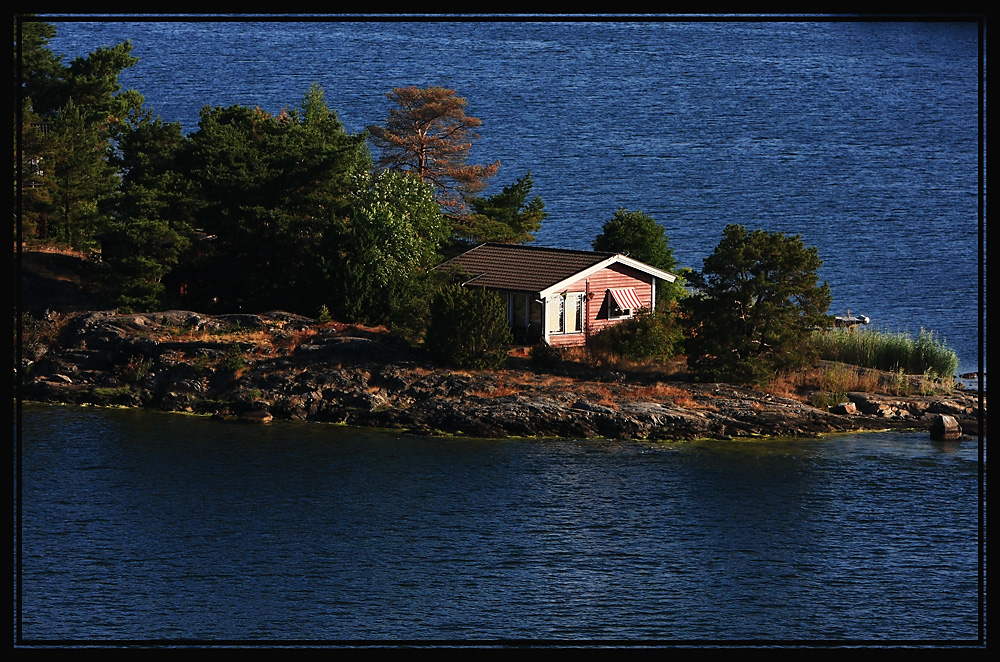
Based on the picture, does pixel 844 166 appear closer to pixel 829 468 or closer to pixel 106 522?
pixel 829 468

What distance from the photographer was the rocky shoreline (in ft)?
170

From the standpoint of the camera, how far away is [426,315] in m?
58.9

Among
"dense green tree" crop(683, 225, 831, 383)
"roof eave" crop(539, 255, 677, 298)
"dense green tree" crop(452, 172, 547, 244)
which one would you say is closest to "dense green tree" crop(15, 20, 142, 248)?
"dense green tree" crop(452, 172, 547, 244)

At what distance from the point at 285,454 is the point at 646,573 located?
55.1 feet

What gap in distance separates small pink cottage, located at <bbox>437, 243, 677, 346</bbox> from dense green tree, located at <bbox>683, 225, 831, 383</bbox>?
690cm

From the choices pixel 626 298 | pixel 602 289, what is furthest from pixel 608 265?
pixel 626 298

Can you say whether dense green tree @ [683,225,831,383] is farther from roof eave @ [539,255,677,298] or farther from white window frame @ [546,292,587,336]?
white window frame @ [546,292,587,336]

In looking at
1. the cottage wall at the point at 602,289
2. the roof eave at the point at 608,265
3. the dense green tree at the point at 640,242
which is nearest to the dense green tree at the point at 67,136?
the roof eave at the point at 608,265

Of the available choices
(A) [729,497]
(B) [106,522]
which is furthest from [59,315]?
(A) [729,497]

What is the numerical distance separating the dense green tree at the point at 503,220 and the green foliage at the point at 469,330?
1733 cm

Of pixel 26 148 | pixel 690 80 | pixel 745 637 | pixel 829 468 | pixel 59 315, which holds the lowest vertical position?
pixel 745 637

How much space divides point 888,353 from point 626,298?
40.6ft

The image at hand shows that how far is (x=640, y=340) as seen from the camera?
189ft

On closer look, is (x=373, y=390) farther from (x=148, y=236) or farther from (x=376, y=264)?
(x=148, y=236)
